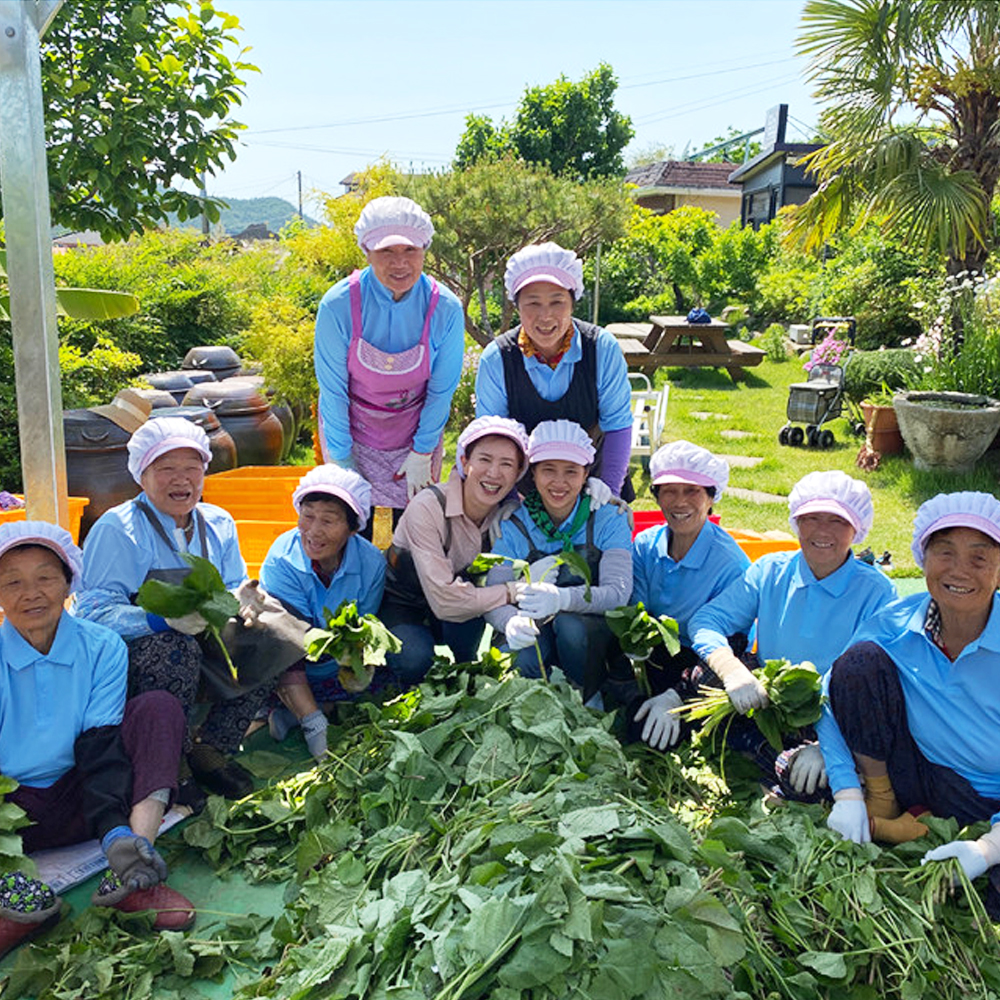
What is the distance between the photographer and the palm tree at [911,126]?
24.3ft

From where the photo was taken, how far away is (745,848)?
2379 mm

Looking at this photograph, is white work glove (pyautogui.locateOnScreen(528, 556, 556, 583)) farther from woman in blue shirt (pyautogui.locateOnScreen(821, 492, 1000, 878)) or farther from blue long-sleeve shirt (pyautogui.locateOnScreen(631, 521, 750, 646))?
woman in blue shirt (pyautogui.locateOnScreen(821, 492, 1000, 878))

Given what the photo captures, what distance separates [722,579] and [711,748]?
61 centimetres

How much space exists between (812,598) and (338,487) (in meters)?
1.62

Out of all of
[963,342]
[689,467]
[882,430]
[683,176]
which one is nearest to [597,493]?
[689,467]

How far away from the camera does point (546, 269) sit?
335cm

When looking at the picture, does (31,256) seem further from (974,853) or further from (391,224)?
(974,853)

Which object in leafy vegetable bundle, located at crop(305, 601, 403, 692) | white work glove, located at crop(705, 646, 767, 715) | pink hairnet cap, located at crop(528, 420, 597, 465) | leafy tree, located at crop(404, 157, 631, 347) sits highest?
leafy tree, located at crop(404, 157, 631, 347)

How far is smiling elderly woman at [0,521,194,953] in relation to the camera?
2.45m

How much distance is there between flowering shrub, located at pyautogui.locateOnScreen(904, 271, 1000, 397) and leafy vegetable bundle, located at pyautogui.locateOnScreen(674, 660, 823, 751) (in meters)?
5.52

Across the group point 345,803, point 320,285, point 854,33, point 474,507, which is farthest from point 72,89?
point 320,285

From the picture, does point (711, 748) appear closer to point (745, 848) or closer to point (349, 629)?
point (745, 848)

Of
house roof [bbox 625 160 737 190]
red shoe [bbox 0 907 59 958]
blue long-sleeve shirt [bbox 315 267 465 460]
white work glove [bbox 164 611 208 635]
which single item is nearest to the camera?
Answer: red shoe [bbox 0 907 59 958]

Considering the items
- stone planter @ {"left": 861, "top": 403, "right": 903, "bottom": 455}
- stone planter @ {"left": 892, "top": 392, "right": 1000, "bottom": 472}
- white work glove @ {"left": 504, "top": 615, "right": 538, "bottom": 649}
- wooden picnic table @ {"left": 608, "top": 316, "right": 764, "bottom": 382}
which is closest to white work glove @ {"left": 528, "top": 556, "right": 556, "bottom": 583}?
white work glove @ {"left": 504, "top": 615, "right": 538, "bottom": 649}
